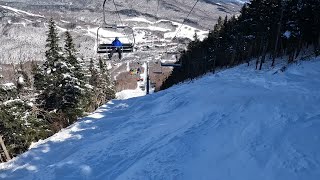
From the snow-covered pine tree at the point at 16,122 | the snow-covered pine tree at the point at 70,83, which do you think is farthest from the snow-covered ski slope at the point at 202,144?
the snow-covered pine tree at the point at 70,83

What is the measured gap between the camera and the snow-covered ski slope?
11.4m

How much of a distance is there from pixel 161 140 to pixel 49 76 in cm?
1985

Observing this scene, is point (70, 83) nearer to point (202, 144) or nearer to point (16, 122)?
point (16, 122)

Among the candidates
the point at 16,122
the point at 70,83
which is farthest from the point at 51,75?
the point at 16,122

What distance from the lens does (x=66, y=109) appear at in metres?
34.1

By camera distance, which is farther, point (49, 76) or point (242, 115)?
point (49, 76)

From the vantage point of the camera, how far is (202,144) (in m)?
14.0

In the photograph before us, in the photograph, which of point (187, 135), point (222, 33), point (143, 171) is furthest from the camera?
point (222, 33)

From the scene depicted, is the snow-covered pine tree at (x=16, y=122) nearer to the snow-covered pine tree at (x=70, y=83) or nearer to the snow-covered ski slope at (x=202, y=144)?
the snow-covered pine tree at (x=70, y=83)

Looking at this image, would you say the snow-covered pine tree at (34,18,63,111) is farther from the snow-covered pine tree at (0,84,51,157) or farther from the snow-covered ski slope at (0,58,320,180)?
the snow-covered ski slope at (0,58,320,180)

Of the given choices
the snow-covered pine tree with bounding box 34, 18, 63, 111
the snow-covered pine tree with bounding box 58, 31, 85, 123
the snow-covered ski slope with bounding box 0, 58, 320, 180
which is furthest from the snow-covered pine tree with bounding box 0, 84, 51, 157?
the snow-covered ski slope with bounding box 0, 58, 320, 180

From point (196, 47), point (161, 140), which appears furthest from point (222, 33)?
point (161, 140)

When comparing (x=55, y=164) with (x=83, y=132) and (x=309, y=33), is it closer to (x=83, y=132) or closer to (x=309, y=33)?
(x=83, y=132)

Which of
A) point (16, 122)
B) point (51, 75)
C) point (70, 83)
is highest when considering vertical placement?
point (51, 75)
